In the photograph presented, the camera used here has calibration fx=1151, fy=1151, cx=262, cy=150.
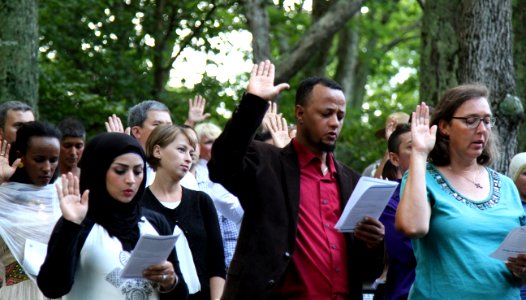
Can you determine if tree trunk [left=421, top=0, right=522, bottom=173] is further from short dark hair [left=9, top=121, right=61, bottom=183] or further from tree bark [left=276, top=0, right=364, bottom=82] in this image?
tree bark [left=276, top=0, right=364, bottom=82]

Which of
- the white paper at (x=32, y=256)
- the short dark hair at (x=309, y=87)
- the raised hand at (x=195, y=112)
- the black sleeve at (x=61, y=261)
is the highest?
the short dark hair at (x=309, y=87)

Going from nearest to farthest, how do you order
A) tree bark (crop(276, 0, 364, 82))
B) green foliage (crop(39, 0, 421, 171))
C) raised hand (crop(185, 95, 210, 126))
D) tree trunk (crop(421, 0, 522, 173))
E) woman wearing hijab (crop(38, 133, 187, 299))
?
1. woman wearing hijab (crop(38, 133, 187, 299))
2. raised hand (crop(185, 95, 210, 126))
3. tree trunk (crop(421, 0, 522, 173))
4. green foliage (crop(39, 0, 421, 171))
5. tree bark (crop(276, 0, 364, 82))

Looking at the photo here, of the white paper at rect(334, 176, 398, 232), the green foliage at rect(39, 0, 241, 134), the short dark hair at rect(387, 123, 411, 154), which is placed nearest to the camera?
the white paper at rect(334, 176, 398, 232)

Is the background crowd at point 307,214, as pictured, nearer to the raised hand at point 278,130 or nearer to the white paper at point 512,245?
the white paper at point 512,245

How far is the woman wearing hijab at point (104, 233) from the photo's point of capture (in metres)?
6.23

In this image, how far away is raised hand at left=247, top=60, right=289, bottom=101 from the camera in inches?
244

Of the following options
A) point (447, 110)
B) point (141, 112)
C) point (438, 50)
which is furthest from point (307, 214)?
point (438, 50)

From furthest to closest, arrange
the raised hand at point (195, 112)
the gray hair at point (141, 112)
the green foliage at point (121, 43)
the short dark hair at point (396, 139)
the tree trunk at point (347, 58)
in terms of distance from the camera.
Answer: the tree trunk at point (347, 58) → the green foliage at point (121, 43) → the raised hand at point (195, 112) → the gray hair at point (141, 112) → the short dark hair at point (396, 139)

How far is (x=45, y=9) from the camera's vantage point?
54.9 ft

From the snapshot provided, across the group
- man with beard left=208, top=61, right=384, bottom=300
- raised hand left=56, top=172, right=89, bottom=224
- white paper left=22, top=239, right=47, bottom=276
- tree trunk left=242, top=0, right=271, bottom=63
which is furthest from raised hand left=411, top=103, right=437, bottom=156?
tree trunk left=242, top=0, right=271, bottom=63

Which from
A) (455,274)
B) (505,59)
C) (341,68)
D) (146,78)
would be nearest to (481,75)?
(505,59)

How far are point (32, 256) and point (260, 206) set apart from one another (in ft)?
8.57

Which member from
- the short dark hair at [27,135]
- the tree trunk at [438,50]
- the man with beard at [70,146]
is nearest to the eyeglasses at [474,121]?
the short dark hair at [27,135]

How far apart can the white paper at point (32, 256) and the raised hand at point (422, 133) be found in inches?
127
